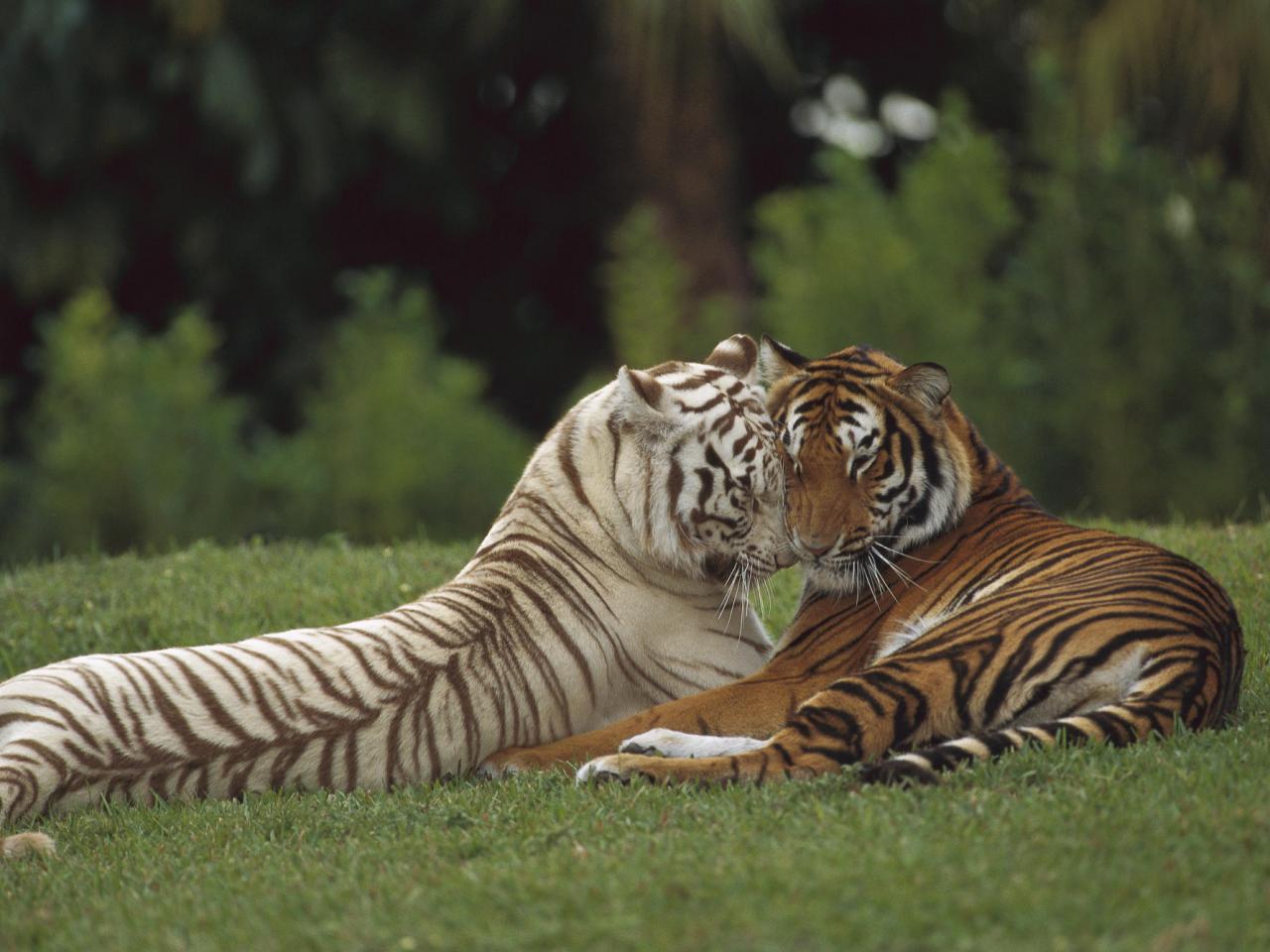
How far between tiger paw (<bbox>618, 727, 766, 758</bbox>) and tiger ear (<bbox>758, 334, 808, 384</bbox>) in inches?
51.2

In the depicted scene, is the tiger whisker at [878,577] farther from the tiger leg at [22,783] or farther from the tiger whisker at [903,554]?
the tiger leg at [22,783]

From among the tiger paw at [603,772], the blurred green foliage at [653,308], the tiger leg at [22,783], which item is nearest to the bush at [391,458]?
the blurred green foliage at [653,308]

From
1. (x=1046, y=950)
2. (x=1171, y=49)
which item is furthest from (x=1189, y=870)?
(x=1171, y=49)

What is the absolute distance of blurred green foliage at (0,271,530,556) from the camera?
11.0m

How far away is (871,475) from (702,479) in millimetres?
502

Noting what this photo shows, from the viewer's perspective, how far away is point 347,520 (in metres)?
11.6

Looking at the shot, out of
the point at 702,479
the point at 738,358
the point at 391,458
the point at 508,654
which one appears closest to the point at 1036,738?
the point at 702,479

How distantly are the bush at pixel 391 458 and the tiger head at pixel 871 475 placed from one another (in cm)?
651

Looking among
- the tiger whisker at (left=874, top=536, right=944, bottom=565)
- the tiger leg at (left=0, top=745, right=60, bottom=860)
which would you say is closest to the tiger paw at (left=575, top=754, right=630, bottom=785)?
the tiger whisker at (left=874, top=536, right=944, bottom=565)

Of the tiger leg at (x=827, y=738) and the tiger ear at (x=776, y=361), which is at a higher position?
the tiger ear at (x=776, y=361)

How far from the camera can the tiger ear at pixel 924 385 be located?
4.90 m

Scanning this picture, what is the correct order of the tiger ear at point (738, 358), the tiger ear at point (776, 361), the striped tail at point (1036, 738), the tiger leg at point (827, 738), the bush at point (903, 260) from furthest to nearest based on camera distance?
the bush at point (903, 260), the tiger ear at point (738, 358), the tiger ear at point (776, 361), the tiger leg at point (827, 738), the striped tail at point (1036, 738)

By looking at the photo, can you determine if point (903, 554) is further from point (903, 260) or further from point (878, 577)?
point (903, 260)

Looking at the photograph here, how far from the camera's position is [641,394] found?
16.4 ft
